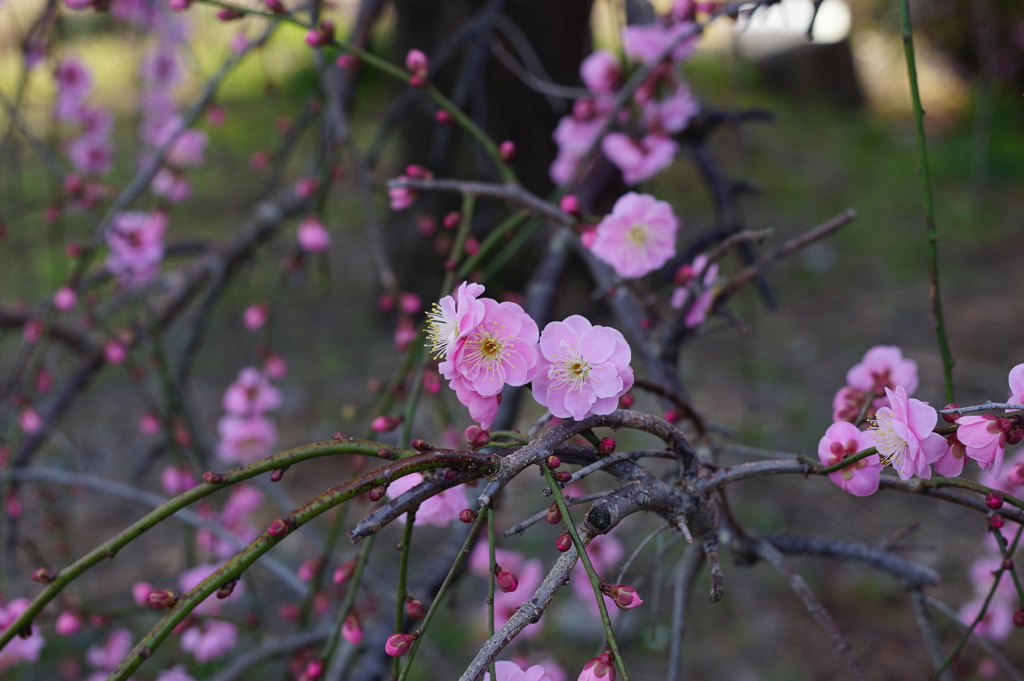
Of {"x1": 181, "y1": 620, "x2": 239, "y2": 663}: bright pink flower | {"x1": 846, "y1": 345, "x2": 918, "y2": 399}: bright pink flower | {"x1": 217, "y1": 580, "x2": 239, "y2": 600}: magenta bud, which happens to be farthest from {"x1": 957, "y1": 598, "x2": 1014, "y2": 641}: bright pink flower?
{"x1": 217, "y1": 580, "x2": 239, "y2": 600}: magenta bud

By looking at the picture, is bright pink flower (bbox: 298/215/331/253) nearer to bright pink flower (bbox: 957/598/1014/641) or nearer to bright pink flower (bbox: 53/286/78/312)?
bright pink flower (bbox: 53/286/78/312)

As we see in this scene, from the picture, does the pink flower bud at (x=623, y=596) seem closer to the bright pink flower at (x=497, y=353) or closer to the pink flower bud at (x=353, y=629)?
the bright pink flower at (x=497, y=353)

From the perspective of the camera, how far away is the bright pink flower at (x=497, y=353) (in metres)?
0.56

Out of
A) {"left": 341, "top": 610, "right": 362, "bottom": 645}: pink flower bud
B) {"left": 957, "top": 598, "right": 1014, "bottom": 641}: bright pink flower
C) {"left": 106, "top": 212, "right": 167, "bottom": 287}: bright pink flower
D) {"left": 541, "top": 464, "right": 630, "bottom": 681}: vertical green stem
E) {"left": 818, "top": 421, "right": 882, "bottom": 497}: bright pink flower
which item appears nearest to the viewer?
{"left": 541, "top": 464, "right": 630, "bottom": 681}: vertical green stem

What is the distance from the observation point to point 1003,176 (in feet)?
15.2

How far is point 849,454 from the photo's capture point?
2.07 ft

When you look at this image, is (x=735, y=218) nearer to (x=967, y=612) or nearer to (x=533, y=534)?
(x=967, y=612)

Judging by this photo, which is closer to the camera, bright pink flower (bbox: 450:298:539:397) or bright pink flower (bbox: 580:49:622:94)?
bright pink flower (bbox: 450:298:539:397)

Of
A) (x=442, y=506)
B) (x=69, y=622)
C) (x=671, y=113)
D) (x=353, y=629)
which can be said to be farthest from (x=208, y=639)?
(x=671, y=113)

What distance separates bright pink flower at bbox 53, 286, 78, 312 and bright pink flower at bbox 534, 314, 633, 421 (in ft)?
3.68

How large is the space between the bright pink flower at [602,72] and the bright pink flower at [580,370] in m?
0.96

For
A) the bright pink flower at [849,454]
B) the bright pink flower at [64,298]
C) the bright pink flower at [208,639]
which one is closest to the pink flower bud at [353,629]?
the bright pink flower at [849,454]

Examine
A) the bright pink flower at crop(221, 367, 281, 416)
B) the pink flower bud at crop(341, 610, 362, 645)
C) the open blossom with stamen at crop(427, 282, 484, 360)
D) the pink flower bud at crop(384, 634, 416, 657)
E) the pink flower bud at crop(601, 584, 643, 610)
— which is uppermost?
the bright pink flower at crop(221, 367, 281, 416)

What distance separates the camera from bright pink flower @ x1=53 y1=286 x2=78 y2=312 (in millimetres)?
1368
